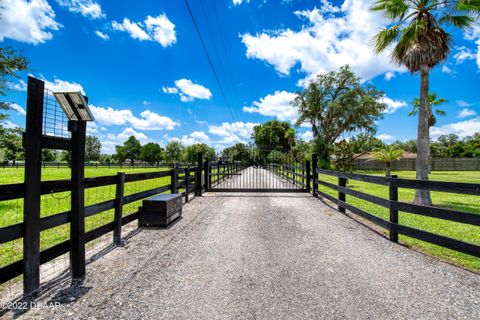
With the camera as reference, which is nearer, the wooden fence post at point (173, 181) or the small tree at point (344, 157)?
the wooden fence post at point (173, 181)

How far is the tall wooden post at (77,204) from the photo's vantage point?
9.02 feet

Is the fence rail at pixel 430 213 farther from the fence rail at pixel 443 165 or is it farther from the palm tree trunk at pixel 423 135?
the fence rail at pixel 443 165

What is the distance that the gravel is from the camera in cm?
217

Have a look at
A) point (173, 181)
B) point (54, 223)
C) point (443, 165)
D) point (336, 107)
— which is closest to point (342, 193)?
point (173, 181)

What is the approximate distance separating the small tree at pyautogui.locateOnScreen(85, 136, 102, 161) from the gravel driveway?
10680 centimetres

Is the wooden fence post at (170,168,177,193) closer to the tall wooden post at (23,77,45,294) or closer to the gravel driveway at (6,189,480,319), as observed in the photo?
the gravel driveway at (6,189,480,319)

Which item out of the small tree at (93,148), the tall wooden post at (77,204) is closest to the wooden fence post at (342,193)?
the tall wooden post at (77,204)

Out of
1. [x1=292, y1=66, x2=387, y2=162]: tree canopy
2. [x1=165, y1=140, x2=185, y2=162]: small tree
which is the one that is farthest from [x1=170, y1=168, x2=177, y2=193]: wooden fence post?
[x1=165, y1=140, x2=185, y2=162]: small tree

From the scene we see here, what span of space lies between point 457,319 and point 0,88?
10.8 metres

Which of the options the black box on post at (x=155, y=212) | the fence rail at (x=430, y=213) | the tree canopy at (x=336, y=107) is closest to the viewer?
the fence rail at (x=430, y=213)

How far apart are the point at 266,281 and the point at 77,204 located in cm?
235

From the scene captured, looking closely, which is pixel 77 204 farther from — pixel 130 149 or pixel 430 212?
pixel 130 149

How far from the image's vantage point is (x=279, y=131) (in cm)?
6166

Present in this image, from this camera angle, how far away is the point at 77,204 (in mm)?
2781
